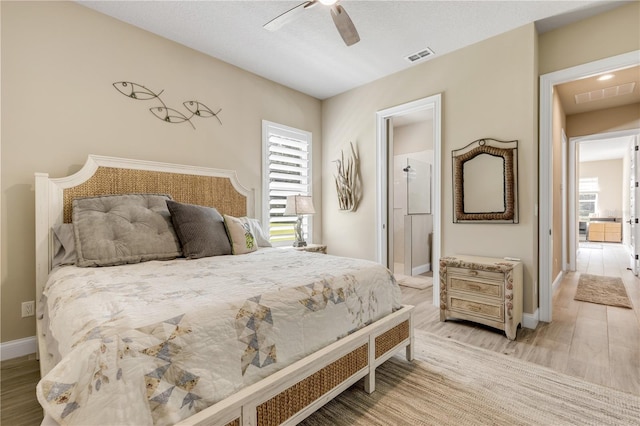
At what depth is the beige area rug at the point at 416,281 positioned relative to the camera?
4.43 meters

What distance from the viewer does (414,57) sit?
341cm

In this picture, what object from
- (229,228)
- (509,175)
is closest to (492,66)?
(509,175)

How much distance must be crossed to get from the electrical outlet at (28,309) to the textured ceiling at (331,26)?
8.35 ft

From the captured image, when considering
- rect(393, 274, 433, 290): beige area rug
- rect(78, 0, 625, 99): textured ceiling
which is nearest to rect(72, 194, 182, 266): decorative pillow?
rect(78, 0, 625, 99): textured ceiling

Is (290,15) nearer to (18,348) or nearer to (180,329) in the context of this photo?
(180,329)

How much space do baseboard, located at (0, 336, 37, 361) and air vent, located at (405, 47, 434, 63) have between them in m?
4.45

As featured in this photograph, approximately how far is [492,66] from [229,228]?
309 cm

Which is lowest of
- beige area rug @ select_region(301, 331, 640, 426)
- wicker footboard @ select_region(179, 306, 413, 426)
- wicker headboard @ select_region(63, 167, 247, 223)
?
beige area rug @ select_region(301, 331, 640, 426)

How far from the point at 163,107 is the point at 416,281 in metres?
4.16

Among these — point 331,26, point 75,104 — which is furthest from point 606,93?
point 75,104

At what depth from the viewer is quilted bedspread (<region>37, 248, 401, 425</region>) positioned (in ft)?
2.92

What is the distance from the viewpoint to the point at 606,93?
155 inches

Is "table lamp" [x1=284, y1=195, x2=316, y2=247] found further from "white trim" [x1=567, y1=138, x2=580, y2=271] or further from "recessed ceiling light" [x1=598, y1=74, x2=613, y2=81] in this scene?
"white trim" [x1=567, y1=138, x2=580, y2=271]

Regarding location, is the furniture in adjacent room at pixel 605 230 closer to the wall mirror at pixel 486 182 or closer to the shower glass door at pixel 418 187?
the shower glass door at pixel 418 187
